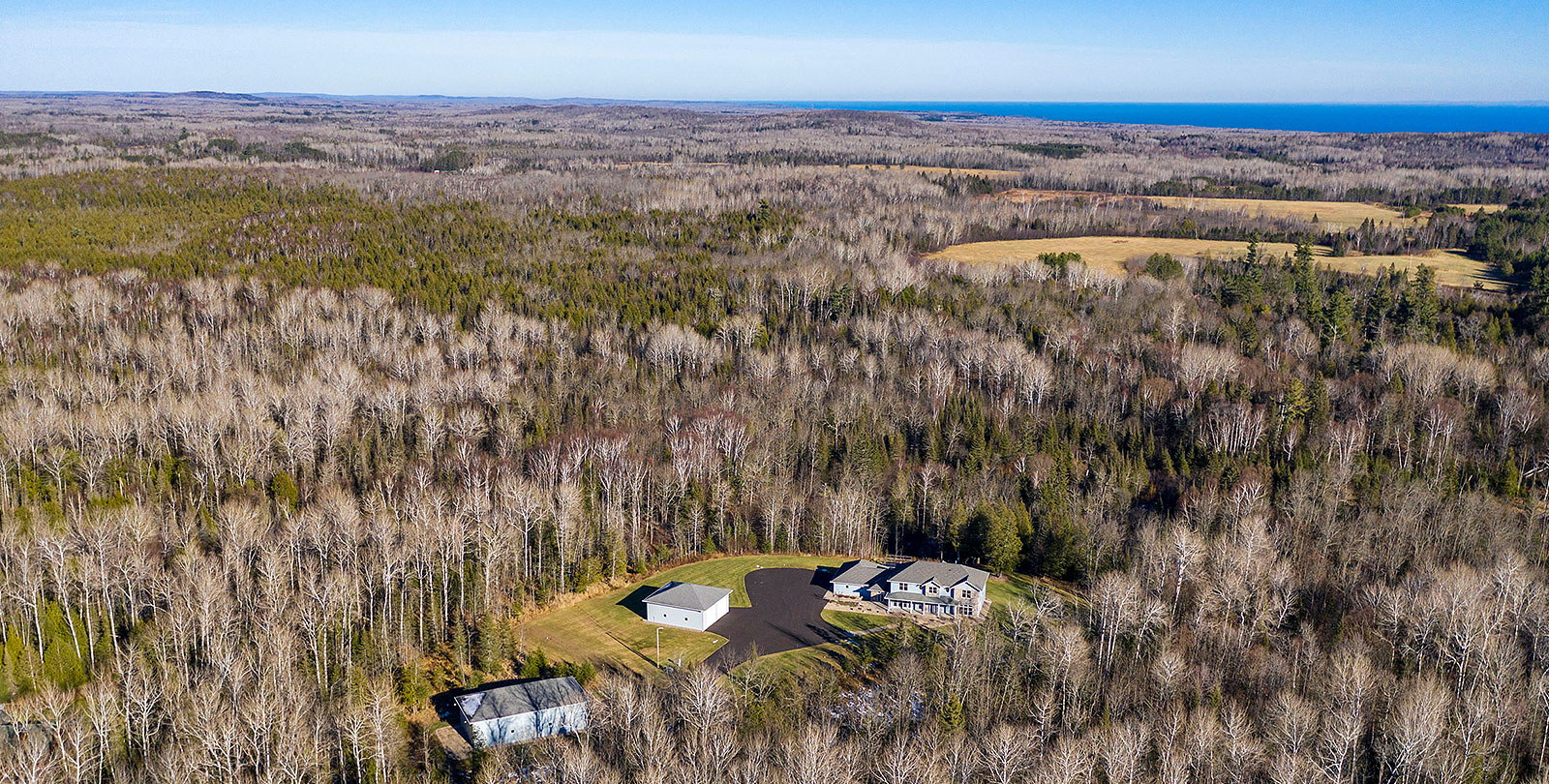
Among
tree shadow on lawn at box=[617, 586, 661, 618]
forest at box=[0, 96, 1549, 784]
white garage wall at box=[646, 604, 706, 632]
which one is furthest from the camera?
tree shadow on lawn at box=[617, 586, 661, 618]

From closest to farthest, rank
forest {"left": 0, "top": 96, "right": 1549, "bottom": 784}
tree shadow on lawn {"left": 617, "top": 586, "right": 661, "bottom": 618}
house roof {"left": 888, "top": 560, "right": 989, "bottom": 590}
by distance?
forest {"left": 0, "top": 96, "right": 1549, "bottom": 784}, house roof {"left": 888, "top": 560, "right": 989, "bottom": 590}, tree shadow on lawn {"left": 617, "top": 586, "right": 661, "bottom": 618}

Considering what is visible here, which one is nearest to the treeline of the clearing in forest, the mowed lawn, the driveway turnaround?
the clearing in forest

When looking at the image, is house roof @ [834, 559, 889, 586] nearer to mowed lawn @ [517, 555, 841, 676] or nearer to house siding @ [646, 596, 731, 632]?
mowed lawn @ [517, 555, 841, 676]

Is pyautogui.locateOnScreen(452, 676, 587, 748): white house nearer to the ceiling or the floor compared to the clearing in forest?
nearer to the ceiling

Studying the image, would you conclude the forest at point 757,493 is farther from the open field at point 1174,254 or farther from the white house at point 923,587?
the open field at point 1174,254

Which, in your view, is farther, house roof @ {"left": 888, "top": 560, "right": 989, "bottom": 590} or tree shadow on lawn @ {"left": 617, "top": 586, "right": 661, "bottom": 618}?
tree shadow on lawn @ {"left": 617, "top": 586, "right": 661, "bottom": 618}

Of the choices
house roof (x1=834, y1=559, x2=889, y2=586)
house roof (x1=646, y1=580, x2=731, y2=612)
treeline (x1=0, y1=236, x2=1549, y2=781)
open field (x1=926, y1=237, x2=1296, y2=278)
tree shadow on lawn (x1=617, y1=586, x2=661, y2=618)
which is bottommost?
tree shadow on lawn (x1=617, y1=586, x2=661, y2=618)
